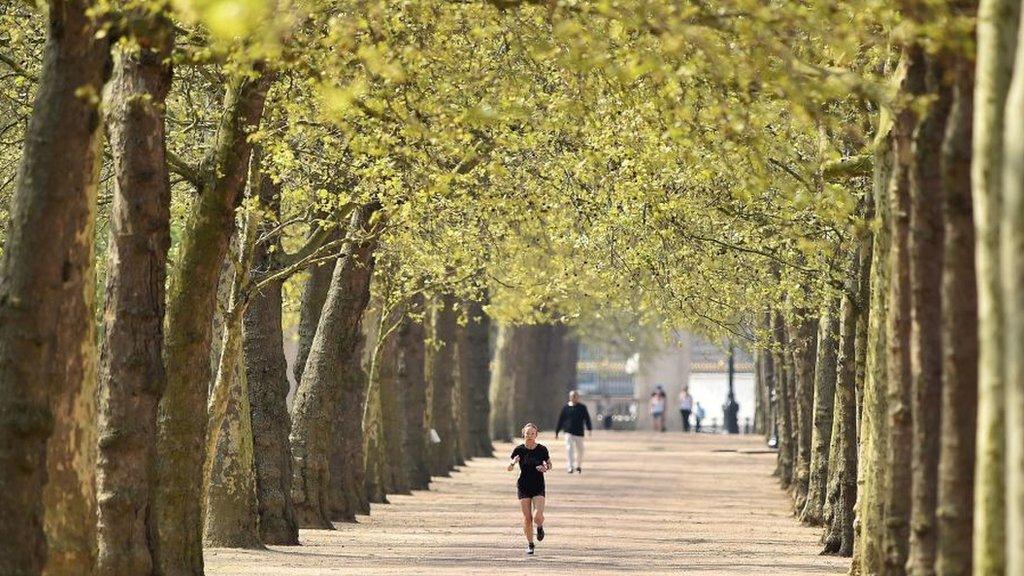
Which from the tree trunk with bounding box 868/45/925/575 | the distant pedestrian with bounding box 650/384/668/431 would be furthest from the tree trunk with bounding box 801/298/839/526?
the distant pedestrian with bounding box 650/384/668/431

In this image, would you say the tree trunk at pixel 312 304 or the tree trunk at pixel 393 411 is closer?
the tree trunk at pixel 312 304

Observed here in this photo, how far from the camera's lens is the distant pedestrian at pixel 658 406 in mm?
89812

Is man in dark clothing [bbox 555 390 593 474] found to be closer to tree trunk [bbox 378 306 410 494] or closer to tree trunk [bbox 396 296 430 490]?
tree trunk [bbox 396 296 430 490]

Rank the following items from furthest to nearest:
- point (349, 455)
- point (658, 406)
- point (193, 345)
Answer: point (658, 406) < point (349, 455) < point (193, 345)

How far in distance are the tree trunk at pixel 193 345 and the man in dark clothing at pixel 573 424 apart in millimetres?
25140

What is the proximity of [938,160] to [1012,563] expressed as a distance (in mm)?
4542

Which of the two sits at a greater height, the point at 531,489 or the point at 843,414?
the point at 843,414

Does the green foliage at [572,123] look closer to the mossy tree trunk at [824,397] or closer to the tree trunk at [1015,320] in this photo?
the mossy tree trunk at [824,397]

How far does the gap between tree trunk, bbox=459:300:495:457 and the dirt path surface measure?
9.80 ft

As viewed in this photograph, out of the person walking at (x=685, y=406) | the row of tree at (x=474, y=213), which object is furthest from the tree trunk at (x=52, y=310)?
the person walking at (x=685, y=406)

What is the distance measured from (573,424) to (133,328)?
29.4 m

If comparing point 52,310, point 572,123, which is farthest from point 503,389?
point 52,310

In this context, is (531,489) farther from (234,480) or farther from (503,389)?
A: (503,389)

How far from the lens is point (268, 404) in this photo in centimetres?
2577
